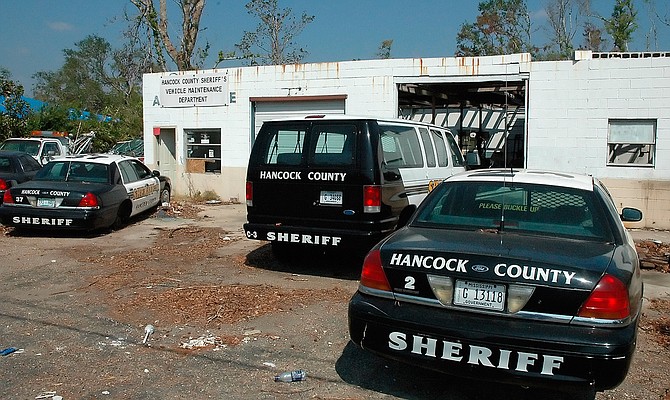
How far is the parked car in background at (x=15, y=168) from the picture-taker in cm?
1250

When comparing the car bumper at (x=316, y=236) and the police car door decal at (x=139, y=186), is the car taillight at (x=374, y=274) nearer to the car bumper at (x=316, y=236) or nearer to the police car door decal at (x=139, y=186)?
the car bumper at (x=316, y=236)

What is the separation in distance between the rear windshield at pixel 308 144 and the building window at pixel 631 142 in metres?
7.83

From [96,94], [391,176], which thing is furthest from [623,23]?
[96,94]

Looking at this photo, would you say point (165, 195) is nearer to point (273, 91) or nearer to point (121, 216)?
point (121, 216)

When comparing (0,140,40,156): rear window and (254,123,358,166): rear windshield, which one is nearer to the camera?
(254,123,358,166): rear windshield

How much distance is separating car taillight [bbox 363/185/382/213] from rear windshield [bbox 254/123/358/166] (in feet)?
1.32

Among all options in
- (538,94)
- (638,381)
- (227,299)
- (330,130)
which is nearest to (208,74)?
(538,94)

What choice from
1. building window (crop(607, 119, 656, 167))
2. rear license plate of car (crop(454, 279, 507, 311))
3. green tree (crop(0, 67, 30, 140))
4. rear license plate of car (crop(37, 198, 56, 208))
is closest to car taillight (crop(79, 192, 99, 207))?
rear license plate of car (crop(37, 198, 56, 208))

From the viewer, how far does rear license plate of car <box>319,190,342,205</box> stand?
7305 millimetres

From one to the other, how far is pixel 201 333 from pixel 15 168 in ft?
31.1

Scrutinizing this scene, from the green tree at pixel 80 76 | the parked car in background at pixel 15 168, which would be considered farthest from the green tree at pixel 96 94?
the parked car in background at pixel 15 168

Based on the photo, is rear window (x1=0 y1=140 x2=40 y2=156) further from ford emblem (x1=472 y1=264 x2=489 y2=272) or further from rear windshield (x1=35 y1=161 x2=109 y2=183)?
ford emblem (x1=472 y1=264 x2=489 y2=272)

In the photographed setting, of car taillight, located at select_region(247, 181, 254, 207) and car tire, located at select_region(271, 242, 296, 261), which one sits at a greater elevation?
car taillight, located at select_region(247, 181, 254, 207)

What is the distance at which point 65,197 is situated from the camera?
1045 cm
